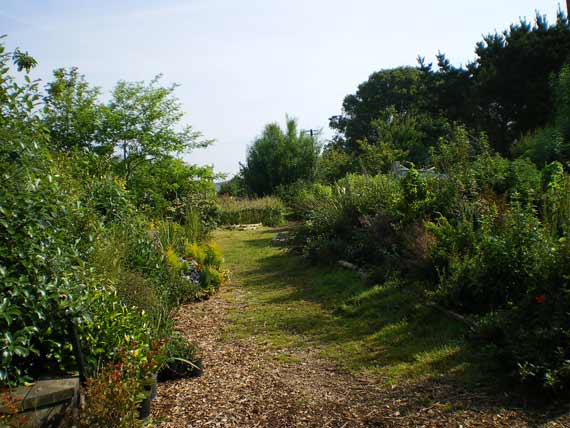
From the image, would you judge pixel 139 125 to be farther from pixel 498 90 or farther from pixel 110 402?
pixel 498 90

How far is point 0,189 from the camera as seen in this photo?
3.32 meters

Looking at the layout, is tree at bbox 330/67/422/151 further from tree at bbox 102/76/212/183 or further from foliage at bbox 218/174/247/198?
tree at bbox 102/76/212/183

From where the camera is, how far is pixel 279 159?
29109mm

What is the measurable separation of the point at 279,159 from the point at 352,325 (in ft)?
76.2

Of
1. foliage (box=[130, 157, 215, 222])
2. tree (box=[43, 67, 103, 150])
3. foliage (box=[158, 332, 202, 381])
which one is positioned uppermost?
tree (box=[43, 67, 103, 150])

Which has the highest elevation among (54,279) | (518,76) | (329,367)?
(518,76)

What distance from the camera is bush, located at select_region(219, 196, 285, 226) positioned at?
23125 millimetres

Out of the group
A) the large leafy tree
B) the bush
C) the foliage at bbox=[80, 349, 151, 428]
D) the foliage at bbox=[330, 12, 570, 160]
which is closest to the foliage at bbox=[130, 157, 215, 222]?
the foliage at bbox=[80, 349, 151, 428]

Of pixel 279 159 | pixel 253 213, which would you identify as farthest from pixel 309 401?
pixel 279 159

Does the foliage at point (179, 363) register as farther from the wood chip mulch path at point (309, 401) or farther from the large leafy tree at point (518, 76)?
the large leafy tree at point (518, 76)

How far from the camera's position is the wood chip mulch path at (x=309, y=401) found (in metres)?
3.70

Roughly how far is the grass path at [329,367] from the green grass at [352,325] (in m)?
0.01

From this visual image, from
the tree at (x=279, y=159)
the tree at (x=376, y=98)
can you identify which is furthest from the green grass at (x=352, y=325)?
the tree at (x=376, y=98)

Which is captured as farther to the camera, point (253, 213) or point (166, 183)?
point (253, 213)
